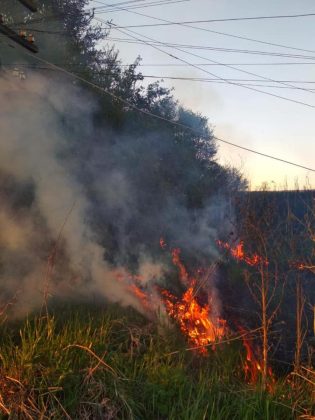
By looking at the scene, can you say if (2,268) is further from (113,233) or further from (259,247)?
(259,247)

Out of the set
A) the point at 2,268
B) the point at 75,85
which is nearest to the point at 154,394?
the point at 2,268

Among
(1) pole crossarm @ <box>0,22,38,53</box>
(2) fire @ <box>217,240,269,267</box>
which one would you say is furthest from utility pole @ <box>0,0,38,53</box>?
(2) fire @ <box>217,240,269,267</box>

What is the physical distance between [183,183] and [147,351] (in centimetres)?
958

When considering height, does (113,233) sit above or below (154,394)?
above

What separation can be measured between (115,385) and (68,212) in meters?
5.27

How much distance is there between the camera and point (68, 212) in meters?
9.91

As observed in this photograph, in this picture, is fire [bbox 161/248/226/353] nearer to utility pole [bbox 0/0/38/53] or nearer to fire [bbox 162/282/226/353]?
fire [bbox 162/282/226/353]

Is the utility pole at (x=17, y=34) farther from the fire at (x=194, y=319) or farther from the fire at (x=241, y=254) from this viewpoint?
the fire at (x=241, y=254)

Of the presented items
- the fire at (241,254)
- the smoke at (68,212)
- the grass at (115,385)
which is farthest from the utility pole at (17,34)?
the fire at (241,254)

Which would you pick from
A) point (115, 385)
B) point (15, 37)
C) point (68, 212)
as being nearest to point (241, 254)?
point (68, 212)

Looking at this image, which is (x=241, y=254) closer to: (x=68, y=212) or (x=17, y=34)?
(x=68, y=212)

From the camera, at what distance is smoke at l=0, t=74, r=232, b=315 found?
31.1 feet

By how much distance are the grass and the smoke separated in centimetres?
231

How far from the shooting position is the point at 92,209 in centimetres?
1098
